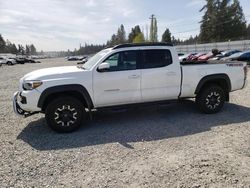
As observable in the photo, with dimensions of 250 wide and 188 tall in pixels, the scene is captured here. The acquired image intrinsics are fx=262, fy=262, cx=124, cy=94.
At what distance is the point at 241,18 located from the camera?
264ft

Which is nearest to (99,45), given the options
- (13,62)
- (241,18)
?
(241,18)

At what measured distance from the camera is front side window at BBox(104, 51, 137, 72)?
6.31m

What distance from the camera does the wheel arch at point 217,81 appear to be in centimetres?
710

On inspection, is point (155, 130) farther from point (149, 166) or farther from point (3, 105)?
point (3, 105)

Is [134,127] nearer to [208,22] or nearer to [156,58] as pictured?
[156,58]

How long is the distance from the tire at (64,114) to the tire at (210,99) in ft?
10.9

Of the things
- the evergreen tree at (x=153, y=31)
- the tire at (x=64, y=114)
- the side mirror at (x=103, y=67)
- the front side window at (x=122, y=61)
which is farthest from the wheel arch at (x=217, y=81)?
the evergreen tree at (x=153, y=31)

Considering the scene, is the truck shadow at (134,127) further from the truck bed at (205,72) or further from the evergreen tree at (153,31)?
the evergreen tree at (153,31)

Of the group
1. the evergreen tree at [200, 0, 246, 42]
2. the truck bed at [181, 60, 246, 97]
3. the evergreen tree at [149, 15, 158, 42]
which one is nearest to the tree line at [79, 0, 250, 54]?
the evergreen tree at [200, 0, 246, 42]

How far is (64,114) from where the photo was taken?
596cm

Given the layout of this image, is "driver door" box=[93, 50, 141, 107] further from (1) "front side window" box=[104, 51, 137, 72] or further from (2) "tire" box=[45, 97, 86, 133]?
(2) "tire" box=[45, 97, 86, 133]

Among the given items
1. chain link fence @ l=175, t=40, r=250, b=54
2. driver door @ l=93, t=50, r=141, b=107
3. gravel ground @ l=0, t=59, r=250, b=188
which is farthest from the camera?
chain link fence @ l=175, t=40, r=250, b=54

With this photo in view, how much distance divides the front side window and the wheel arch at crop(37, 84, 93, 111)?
87 cm

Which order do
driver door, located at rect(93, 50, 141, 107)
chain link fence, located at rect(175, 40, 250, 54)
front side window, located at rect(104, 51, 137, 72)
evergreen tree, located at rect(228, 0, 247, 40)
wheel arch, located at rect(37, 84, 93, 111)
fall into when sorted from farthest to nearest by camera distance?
evergreen tree, located at rect(228, 0, 247, 40), chain link fence, located at rect(175, 40, 250, 54), front side window, located at rect(104, 51, 137, 72), driver door, located at rect(93, 50, 141, 107), wheel arch, located at rect(37, 84, 93, 111)
